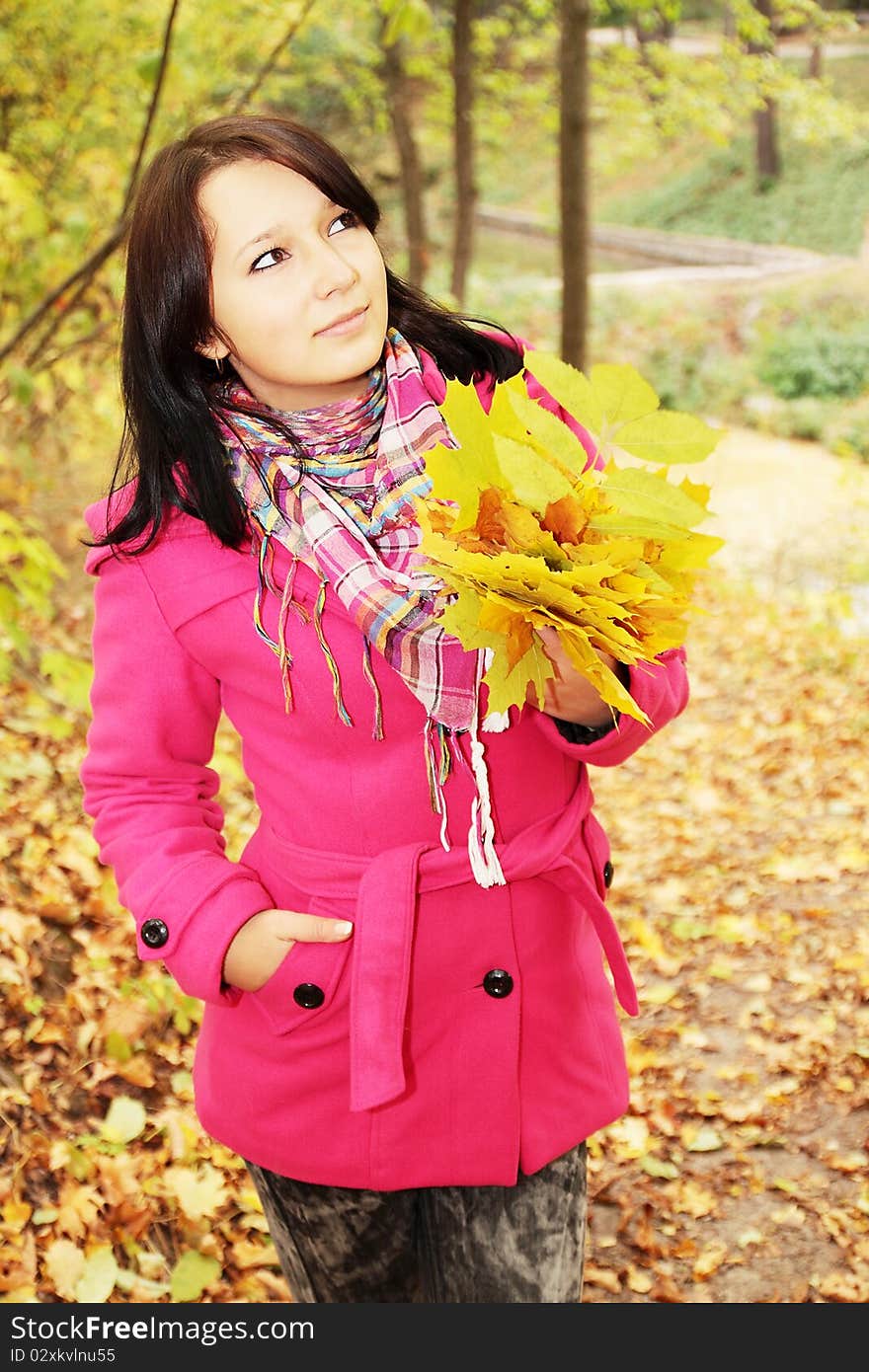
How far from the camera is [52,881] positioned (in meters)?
3.55

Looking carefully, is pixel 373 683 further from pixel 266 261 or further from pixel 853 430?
pixel 853 430

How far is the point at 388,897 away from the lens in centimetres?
155

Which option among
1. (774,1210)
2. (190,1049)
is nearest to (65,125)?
(190,1049)

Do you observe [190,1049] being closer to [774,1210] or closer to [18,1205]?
[18,1205]

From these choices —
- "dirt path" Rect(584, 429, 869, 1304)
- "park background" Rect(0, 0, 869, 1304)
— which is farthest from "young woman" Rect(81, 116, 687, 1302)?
"park background" Rect(0, 0, 869, 1304)

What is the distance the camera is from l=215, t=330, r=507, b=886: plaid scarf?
1.46m

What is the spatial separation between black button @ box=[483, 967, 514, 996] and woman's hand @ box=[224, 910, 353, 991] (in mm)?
203

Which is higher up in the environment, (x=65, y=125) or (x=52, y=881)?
(x=65, y=125)

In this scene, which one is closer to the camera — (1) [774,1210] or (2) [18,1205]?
(2) [18,1205]

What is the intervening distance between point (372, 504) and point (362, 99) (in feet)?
44.3

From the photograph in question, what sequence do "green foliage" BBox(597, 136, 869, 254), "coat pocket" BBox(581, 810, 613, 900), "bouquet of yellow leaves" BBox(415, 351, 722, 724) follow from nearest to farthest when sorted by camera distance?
"bouquet of yellow leaves" BBox(415, 351, 722, 724), "coat pocket" BBox(581, 810, 613, 900), "green foliage" BBox(597, 136, 869, 254)

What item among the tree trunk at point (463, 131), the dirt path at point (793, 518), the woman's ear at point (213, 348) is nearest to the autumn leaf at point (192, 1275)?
the woman's ear at point (213, 348)

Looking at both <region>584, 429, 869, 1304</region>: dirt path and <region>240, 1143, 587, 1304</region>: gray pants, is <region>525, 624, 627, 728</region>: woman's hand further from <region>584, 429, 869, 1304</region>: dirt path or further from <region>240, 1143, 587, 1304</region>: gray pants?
<region>240, 1143, 587, 1304</region>: gray pants

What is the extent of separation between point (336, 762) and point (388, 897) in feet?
0.64
